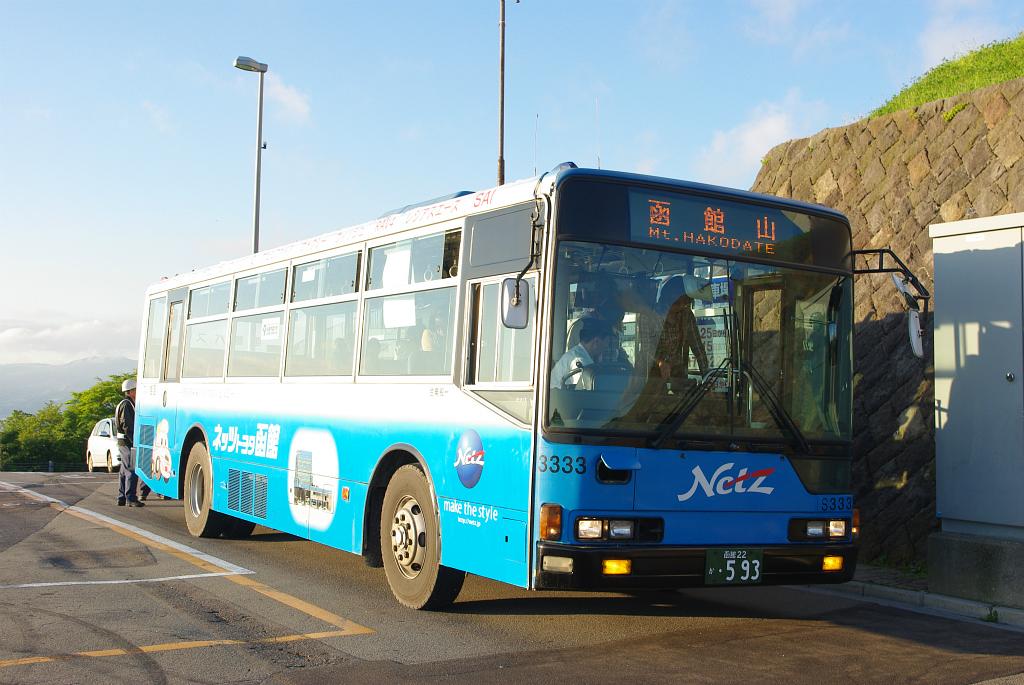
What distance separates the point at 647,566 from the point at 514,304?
1891 mm

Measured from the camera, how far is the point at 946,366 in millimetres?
10320

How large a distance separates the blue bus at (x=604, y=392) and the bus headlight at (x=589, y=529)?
1 cm

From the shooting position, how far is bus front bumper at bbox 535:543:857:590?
22.0ft

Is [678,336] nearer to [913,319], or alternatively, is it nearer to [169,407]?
[913,319]

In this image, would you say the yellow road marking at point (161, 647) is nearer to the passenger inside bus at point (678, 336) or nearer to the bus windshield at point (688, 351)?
the bus windshield at point (688, 351)

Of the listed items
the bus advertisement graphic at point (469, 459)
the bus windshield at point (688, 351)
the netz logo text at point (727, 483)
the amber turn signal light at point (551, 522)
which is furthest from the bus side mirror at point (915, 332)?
the bus advertisement graphic at point (469, 459)

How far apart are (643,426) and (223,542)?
739 centimetres

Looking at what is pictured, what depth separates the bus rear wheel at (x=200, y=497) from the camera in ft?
42.5

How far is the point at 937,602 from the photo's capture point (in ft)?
31.4

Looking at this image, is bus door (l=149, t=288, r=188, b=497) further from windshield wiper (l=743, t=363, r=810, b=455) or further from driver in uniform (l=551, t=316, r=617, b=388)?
windshield wiper (l=743, t=363, r=810, b=455)

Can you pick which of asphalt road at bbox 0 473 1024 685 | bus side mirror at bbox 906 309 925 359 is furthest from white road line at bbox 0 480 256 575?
bus side mirror at bbox 906 309 925 359

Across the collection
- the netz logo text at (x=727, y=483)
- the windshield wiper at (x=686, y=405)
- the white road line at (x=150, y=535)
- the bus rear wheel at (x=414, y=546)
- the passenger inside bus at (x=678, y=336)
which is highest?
the passenger inside bus at (x=678, y=336)

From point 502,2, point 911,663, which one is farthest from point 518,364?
point 502,2

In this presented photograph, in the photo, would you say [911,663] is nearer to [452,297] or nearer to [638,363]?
[638,363]
